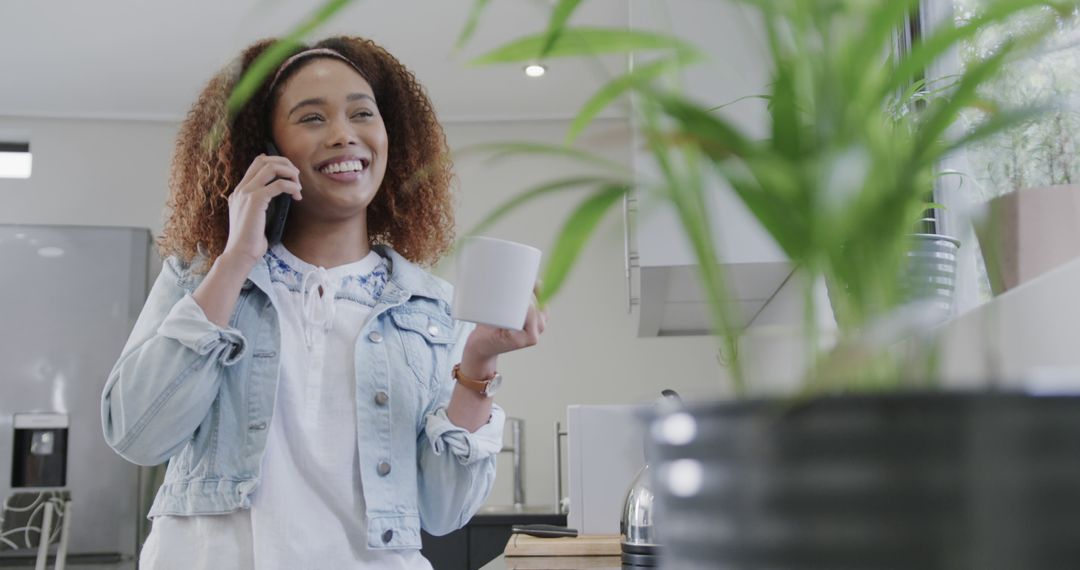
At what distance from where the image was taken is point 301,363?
135 cm

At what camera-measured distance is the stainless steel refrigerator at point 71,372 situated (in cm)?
415

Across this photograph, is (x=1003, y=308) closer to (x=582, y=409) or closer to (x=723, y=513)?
(x=723, y=513)

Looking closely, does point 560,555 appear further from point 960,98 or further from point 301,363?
point 960,98

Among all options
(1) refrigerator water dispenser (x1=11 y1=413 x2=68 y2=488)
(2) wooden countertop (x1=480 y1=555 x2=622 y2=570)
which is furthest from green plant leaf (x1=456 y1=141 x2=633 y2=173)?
(1) refrigerator water dispenser (x1=11 y1=413 x2=68 y2=488)

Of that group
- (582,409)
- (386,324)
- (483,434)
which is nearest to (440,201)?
(386,324)

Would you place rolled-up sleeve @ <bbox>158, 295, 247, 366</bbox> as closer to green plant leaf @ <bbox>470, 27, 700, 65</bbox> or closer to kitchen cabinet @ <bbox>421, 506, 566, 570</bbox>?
green plant leaf @ <bbox>470, 27, 700, 65</bbox>

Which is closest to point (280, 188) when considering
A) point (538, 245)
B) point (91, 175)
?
point (538, 245)

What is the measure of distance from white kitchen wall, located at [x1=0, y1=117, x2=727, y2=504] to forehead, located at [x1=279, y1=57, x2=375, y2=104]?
316cm

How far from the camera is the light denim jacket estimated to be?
1.26 metres

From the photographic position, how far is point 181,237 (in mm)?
1511

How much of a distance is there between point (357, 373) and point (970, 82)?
1091mm

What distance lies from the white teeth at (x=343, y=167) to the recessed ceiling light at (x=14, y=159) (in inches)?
155

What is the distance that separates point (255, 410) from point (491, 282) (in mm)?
388

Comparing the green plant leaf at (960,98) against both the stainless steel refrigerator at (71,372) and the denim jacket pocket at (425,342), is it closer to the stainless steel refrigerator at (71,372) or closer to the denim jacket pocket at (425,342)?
the denim jacket pocket at (425,342)
